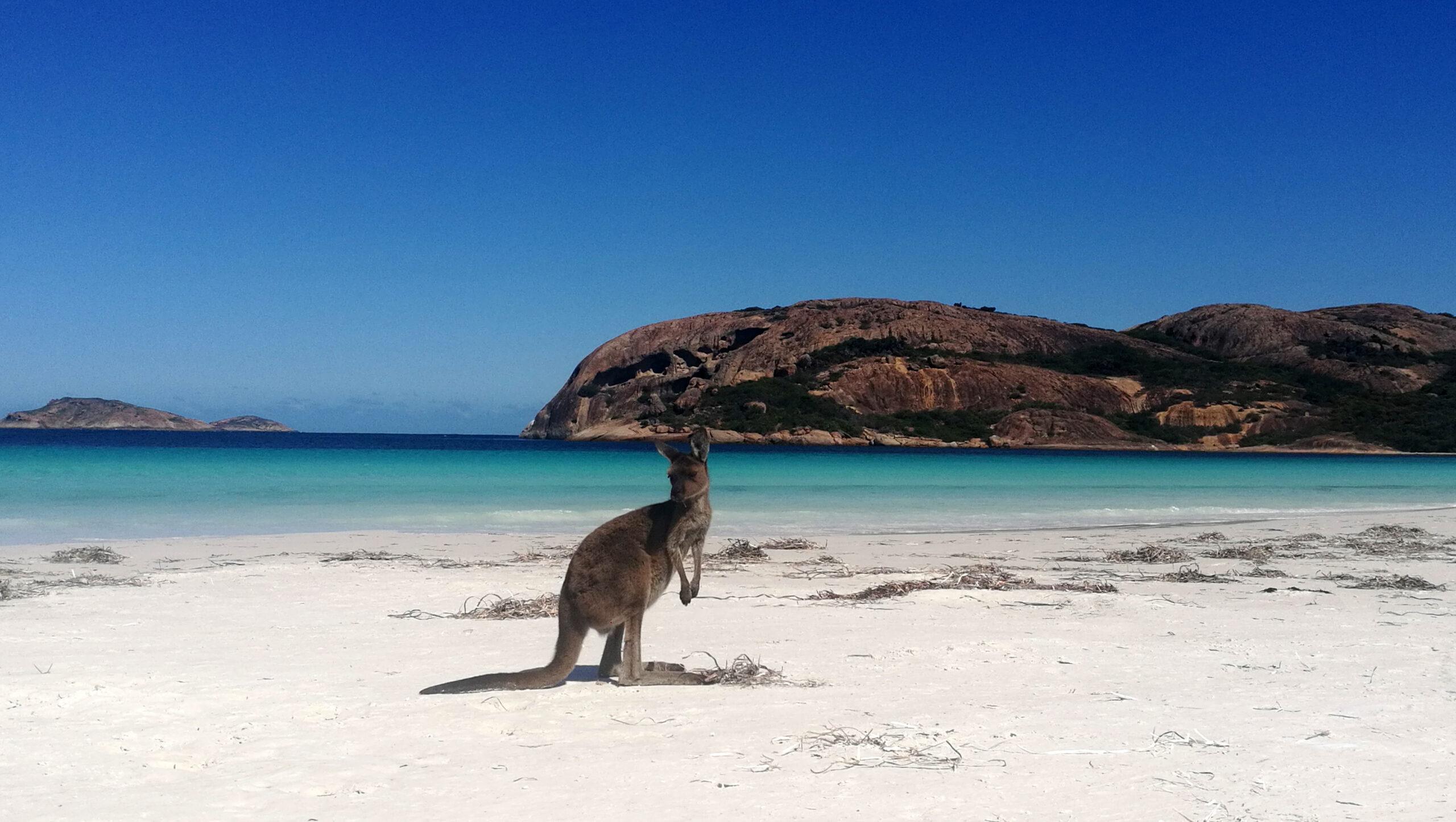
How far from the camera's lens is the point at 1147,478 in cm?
3834

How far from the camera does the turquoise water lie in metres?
19.6

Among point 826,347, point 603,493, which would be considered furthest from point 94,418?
point 603,493

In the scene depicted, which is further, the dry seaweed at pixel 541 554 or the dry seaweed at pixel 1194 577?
the dry seaweed at pixel 541 554

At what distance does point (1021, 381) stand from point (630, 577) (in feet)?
279

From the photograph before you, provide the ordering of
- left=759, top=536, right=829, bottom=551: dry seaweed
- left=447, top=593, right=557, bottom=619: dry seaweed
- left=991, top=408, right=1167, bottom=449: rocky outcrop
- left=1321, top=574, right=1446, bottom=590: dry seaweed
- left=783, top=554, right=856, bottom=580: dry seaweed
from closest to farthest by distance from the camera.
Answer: left=447, top=593, right=557, bottom=619: dry seaweed → left=1321, top=574, right=1446, bottom=590: dry seaweed → left=783, top=554, right=856, bottom=580: dry seaweed → left=759, top=536, right=829, bottom=551: dry seaweed → left=991, top=408, right=1167, bottom=449: rocky outcrop

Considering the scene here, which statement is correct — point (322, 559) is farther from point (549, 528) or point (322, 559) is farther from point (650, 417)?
point (650, 417)

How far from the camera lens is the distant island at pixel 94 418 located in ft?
494

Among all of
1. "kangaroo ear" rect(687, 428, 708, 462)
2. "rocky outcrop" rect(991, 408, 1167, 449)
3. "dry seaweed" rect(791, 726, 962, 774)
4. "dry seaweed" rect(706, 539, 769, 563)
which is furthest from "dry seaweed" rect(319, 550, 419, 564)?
"rocky outcrop" rect(991, 408, 1167, 449)

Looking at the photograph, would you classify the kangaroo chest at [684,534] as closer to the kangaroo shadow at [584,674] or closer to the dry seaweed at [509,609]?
the kangaroo shadow at [584,674]

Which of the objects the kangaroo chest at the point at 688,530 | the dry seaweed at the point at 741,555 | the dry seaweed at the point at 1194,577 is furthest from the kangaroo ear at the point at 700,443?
the dry seaweed at the point at 741,555

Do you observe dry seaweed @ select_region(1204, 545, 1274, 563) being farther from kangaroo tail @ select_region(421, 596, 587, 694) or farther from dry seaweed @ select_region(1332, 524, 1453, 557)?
kangaroo tail @ select_region(421, 596, 587, 694)

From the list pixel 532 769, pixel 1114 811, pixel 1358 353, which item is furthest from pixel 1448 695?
pixel 1358 353

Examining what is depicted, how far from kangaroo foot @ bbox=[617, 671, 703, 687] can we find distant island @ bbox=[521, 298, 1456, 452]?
72660 millimetres

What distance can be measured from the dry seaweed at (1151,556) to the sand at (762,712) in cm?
344
